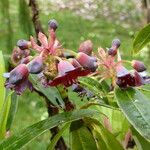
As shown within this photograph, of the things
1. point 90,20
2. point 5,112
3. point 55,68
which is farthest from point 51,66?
point 90,20

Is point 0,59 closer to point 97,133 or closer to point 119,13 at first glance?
point 97,133

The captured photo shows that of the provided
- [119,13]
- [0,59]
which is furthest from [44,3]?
[0,59]

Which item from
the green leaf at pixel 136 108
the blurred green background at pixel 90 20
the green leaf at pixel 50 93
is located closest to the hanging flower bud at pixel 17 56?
the green leaf at pixel 50 93

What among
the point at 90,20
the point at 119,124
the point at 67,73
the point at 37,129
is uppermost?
the point at 67,73

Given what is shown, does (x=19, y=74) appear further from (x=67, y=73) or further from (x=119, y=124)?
(x=119, y=124)

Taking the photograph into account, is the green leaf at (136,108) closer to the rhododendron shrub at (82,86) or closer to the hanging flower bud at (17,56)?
the rhododendron shrub at (82,86)

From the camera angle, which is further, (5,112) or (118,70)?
(5,112)
